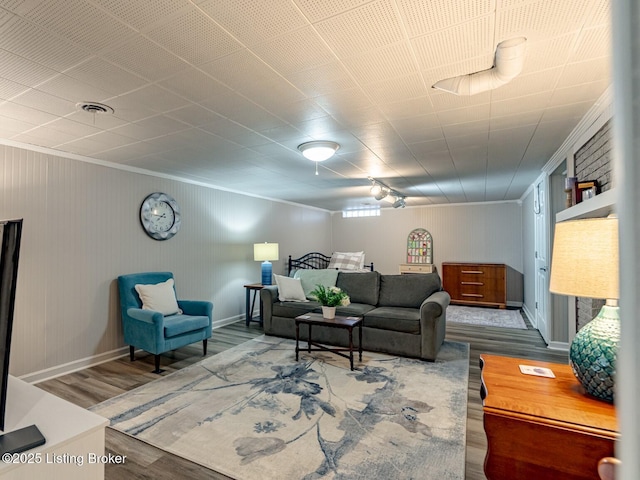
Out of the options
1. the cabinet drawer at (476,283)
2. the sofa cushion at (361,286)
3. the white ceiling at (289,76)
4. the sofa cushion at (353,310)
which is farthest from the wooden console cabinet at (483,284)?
the white ceiling at (289,76)

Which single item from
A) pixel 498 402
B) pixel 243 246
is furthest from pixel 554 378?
pixel 243 246

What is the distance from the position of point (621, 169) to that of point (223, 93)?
2234 mm

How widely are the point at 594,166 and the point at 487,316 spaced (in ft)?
12.9

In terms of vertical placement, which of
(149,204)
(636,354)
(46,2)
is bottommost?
(636,354)

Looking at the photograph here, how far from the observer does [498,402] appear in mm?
1405

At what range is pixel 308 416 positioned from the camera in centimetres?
248

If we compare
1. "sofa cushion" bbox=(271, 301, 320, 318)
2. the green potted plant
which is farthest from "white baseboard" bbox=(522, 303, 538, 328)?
"sofa cushion" bbox=(271, 301, 320, 318)

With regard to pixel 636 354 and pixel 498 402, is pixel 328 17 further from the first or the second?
pixel 498 402

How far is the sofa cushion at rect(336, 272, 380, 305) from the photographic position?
466 centimetres

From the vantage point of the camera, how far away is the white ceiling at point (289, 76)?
145 centimetres

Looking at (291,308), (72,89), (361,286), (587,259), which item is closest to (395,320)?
(361,286)

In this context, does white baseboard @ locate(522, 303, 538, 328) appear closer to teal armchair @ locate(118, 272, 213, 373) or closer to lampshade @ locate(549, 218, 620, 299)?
lampshade @ locate(549, 218, 620, 299)

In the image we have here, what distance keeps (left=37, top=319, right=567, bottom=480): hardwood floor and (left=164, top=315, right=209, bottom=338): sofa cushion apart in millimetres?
374

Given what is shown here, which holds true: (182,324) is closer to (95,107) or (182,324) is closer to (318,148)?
(95,107)
